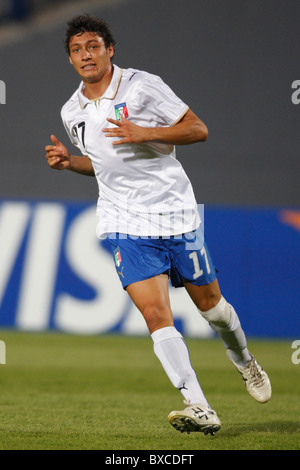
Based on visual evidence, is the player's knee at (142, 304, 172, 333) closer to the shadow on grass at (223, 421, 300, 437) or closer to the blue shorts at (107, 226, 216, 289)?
the blue shorts at (107, 226, 216, 289)

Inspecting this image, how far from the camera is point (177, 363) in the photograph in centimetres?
418

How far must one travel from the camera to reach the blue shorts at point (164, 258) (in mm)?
4379

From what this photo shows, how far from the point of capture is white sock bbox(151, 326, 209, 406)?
412 cm

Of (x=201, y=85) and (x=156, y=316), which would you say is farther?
(x=201, y=85)

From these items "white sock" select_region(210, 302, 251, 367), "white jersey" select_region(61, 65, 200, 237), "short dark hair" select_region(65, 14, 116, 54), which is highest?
"short dark hair" select_region(65, 14, 116, 54)

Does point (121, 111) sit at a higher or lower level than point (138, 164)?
higher

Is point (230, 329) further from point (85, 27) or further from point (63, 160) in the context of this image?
point (85, 27)

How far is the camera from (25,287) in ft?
31.1

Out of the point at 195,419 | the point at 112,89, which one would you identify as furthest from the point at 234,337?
the point at 112,89

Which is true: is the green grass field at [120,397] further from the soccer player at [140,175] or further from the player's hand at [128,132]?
the player's hand at [128,132]

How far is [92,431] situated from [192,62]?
9115 millimetres

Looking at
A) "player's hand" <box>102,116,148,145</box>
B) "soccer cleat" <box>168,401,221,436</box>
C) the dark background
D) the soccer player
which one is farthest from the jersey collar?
the dark background

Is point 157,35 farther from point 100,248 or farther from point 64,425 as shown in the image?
point 64,425

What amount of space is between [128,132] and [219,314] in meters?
1.28
